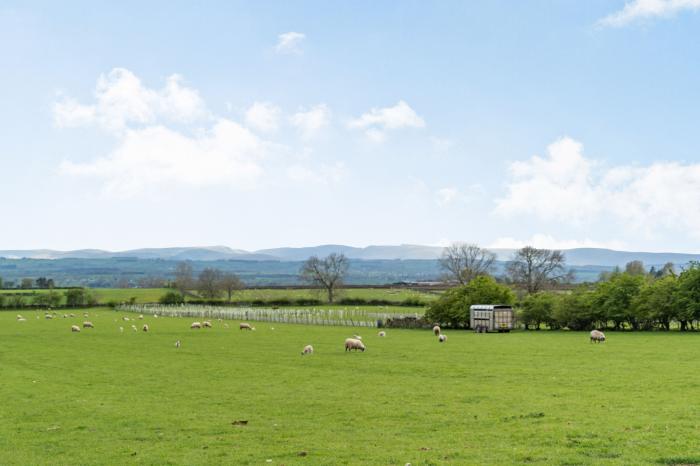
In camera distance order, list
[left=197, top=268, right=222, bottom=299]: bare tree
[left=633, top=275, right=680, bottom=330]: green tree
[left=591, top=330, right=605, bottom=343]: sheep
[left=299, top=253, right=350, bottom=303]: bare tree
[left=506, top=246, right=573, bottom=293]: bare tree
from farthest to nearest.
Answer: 1. [left=197, top=268, right=222, bottom=299]: bare tree
2. [left=299, top=253, right=350, bottom=303]: bare tree
3. [left=506, top=246, right=573, bottom=293]: bare tree
4. [left=633, top=275, right=680, bottom=330]: green tree
5. [left=591, top=330, right=605, bottom=343]: sheep

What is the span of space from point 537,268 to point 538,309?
44564 mm

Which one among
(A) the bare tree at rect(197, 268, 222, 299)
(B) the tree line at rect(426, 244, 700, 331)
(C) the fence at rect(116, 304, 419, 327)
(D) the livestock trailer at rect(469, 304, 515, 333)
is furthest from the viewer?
(A) the bare tree at rect(197, 268, 222, 299)

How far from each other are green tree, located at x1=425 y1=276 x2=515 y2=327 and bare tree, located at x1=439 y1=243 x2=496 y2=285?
38.6 metres

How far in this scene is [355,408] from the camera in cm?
2117

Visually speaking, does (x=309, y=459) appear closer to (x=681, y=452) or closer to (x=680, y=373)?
(x=681, y=452)

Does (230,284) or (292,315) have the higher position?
(230,284)

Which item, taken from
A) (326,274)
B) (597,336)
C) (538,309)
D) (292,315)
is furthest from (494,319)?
(326,274)

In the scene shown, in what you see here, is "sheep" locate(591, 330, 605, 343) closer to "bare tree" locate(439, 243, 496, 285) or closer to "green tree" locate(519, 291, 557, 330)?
"green tree" locate(519, 291, 557, 330)

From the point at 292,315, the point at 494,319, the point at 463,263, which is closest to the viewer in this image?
the point at 494,319

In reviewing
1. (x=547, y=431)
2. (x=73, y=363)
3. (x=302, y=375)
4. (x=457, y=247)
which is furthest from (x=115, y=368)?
(x=457, y=247)

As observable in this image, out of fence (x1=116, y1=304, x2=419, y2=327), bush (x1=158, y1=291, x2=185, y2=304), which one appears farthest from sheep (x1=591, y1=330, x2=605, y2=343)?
bush (x1=158, y1=291, x2=185, y2=304)

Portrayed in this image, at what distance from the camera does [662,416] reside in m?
17.9

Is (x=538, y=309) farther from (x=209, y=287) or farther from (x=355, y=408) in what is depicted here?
(x=209, y=287)

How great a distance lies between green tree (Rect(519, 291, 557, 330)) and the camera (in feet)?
239
